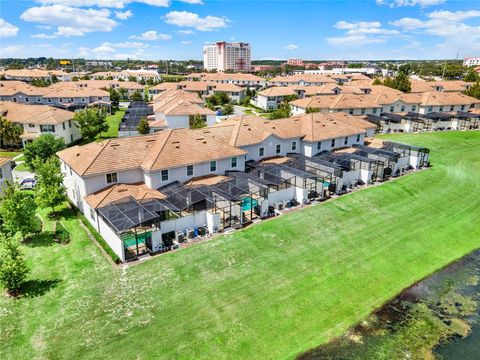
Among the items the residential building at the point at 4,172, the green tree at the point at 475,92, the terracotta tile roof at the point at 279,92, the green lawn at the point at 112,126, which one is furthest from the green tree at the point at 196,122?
the green tree at the point at 475,92

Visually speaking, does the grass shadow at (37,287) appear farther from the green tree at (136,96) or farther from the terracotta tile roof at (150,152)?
the green tree at (136,96)

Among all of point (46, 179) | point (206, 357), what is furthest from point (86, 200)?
point (206, 357)

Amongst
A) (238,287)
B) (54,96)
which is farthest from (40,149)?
(54,96)

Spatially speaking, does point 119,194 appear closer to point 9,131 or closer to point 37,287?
point 37,287

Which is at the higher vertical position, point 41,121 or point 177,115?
point 177,115

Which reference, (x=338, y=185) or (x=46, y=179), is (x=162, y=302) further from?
(x=338, y=185)

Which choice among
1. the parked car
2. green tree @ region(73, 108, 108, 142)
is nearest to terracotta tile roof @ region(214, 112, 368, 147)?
the parked car
